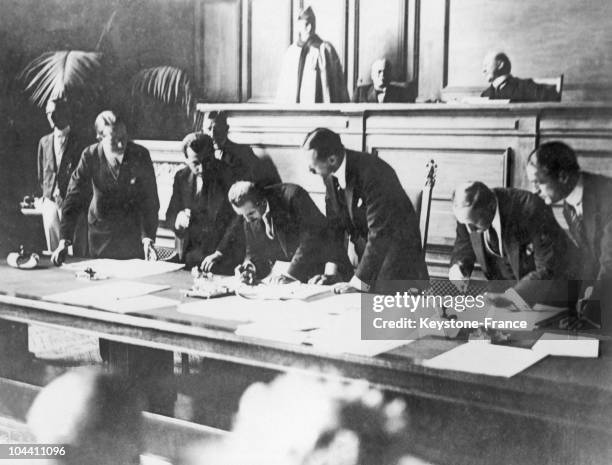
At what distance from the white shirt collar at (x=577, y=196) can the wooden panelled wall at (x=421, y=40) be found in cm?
28

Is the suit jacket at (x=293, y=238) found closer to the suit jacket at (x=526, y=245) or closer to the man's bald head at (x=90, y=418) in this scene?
the suit jacket at (x=526, y=245)

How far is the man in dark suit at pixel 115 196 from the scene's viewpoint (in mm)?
3447

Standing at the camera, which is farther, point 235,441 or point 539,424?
point 235,441

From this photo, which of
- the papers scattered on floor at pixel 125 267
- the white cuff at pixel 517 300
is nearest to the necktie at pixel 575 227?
the white cuff at pixel 517 300

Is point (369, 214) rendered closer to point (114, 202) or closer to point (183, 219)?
point (183, 219)

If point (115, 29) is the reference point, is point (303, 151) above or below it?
below

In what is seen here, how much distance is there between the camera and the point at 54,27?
3.50m

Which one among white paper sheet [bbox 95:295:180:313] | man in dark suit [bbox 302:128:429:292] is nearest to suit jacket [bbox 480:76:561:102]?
man in dark suit [bbox 302:128:429:292]

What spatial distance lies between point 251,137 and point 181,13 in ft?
2.11

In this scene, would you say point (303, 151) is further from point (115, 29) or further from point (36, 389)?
point (36, 389)

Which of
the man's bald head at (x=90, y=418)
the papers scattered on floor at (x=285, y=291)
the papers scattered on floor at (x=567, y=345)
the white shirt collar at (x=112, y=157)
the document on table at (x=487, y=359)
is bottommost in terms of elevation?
the man's bald head at (x=90, y=418)

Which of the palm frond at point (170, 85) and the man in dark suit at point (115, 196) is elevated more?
the palm frond at point (170, 85)

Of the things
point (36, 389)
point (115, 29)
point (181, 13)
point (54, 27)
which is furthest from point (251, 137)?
point (36, 389)

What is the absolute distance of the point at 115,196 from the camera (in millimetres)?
3539
